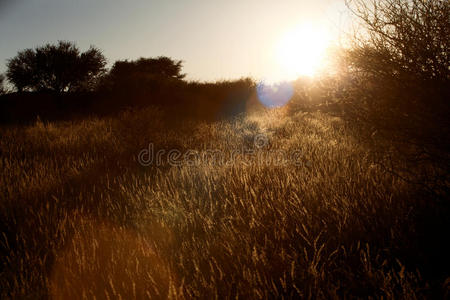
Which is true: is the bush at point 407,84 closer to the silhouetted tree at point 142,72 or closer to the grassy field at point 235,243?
the grassy field at point 235,243

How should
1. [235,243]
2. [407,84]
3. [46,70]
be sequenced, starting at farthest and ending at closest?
[46,70]
[407,84]
[235,243]

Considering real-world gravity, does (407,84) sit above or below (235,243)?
above

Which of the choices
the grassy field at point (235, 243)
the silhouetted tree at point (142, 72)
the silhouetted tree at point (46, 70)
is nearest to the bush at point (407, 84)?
the grassy field at point (235, 243)

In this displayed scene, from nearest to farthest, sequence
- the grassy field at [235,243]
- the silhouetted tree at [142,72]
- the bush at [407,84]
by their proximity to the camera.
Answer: the grassy field at [235,243], the bush at [407,84], the silhouetted tree at [142,72]

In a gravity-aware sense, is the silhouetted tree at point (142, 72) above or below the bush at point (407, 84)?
above

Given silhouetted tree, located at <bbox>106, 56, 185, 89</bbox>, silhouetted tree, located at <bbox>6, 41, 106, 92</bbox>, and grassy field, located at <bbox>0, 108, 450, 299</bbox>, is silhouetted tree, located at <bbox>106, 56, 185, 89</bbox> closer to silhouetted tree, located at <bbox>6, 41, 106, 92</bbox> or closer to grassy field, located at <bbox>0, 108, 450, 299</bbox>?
silhouetted tree, located at <bbox>6, 41, 106, 92</bbox>

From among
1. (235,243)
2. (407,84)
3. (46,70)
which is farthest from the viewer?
(46,70)

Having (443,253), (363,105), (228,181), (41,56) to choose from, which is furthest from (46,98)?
(443,253)

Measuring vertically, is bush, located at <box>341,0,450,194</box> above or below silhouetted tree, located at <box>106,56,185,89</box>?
below

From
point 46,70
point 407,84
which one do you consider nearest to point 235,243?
point 407,84

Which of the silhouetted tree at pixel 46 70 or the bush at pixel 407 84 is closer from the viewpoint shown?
the bush at pixel 407 84

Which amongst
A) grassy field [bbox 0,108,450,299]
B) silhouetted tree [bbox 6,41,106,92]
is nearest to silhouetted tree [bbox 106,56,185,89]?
silhouetted tree [bbox 6,41,106,92]

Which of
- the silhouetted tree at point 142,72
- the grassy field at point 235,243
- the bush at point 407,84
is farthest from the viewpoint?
the silhouetted tree at point 142,72

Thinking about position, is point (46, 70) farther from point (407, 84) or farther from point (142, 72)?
point (407, 84)
